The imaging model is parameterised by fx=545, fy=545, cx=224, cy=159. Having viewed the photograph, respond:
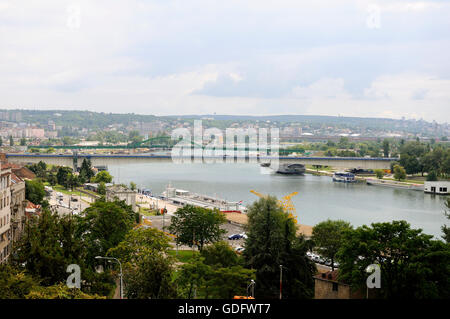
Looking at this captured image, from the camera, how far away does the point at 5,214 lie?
11000mm

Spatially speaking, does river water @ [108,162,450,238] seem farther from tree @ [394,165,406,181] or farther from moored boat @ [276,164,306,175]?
tree @ [394,165,406,181]

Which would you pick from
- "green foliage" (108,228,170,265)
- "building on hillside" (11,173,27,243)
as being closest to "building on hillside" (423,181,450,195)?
"building on hillside" (11,173,27,243)

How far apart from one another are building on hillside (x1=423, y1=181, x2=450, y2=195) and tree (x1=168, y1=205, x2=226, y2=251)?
19953mm

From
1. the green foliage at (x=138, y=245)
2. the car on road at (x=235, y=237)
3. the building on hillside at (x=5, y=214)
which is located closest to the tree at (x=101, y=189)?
the car on road at (x=235, y=237)

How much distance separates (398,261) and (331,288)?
3.89ft

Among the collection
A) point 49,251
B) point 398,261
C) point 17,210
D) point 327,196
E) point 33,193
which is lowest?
point 327,196

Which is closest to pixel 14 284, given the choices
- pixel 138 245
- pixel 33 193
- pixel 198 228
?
pixel 138 245

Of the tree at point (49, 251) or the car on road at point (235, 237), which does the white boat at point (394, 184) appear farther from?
the tree at point (49, 251)

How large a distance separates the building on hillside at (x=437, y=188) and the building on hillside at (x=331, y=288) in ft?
75.4

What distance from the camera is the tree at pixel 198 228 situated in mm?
13562

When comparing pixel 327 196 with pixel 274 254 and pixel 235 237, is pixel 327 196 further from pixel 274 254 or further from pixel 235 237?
pixel 274 254

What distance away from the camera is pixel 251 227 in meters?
9.95
